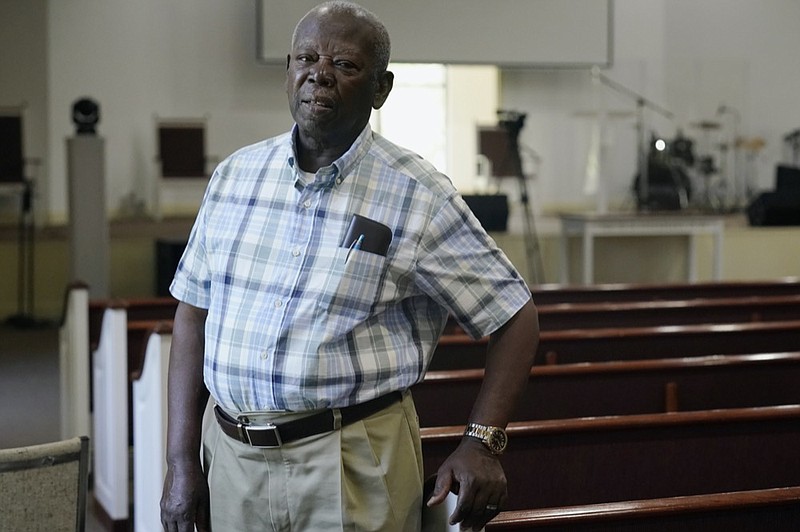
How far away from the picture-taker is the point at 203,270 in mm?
1661

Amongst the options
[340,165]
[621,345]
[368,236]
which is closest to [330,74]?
[340,165]

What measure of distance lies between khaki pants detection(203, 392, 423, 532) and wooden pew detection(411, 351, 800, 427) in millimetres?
1413

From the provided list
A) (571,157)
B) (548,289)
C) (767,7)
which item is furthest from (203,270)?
(767,7)

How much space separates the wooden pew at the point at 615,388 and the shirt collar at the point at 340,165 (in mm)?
1481

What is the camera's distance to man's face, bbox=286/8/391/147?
5.02ft

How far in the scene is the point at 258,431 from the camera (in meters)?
1.53

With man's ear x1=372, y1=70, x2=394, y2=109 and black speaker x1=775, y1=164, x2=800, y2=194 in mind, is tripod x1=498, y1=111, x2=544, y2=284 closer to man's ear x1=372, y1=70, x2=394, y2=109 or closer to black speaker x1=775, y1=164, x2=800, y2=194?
black speaker x1=775, y1=164, x2=800, y2=194

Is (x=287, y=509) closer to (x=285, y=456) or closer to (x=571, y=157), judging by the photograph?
(x=285, y=456)

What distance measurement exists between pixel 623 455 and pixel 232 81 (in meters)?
7.78

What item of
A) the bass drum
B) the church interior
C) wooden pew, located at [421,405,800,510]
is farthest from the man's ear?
the bass drum

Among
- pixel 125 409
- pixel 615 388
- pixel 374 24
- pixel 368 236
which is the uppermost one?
pixel 374 24

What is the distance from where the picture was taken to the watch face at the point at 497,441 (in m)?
1.55

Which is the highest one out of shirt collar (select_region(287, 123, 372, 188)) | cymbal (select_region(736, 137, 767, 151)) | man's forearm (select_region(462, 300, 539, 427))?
cymbal (select_region(736, 137, 767, 151))

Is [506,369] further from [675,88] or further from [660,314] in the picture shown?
[675,88]
